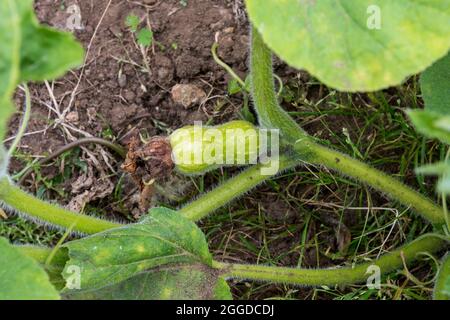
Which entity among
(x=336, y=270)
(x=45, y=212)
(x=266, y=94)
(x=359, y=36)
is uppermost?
(x=359, y=36)

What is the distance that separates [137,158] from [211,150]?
0.25 meters

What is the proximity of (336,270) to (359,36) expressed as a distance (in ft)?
2.84

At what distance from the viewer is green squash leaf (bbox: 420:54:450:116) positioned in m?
2.11

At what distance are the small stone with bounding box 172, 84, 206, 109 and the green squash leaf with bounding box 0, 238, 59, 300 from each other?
3.39 ft

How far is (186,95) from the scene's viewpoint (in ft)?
8.47

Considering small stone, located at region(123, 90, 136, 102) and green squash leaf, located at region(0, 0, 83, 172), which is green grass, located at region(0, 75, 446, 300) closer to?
small stone, located at region(123, 90, 136, 102)

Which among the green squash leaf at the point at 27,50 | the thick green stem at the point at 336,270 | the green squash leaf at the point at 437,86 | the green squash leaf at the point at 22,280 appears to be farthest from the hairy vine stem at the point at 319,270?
the green squash leaf at the point at 27,50

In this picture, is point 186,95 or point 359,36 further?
point 186,95

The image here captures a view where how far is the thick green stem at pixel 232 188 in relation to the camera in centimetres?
227

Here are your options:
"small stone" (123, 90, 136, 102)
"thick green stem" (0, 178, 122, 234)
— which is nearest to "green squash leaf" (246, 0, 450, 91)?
"thick green stem" (0, 178, 122, 234)

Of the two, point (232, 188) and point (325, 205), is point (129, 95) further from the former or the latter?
point (325, 205)

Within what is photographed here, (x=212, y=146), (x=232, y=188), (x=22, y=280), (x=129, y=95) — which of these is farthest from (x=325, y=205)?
(x=22, y=280)
